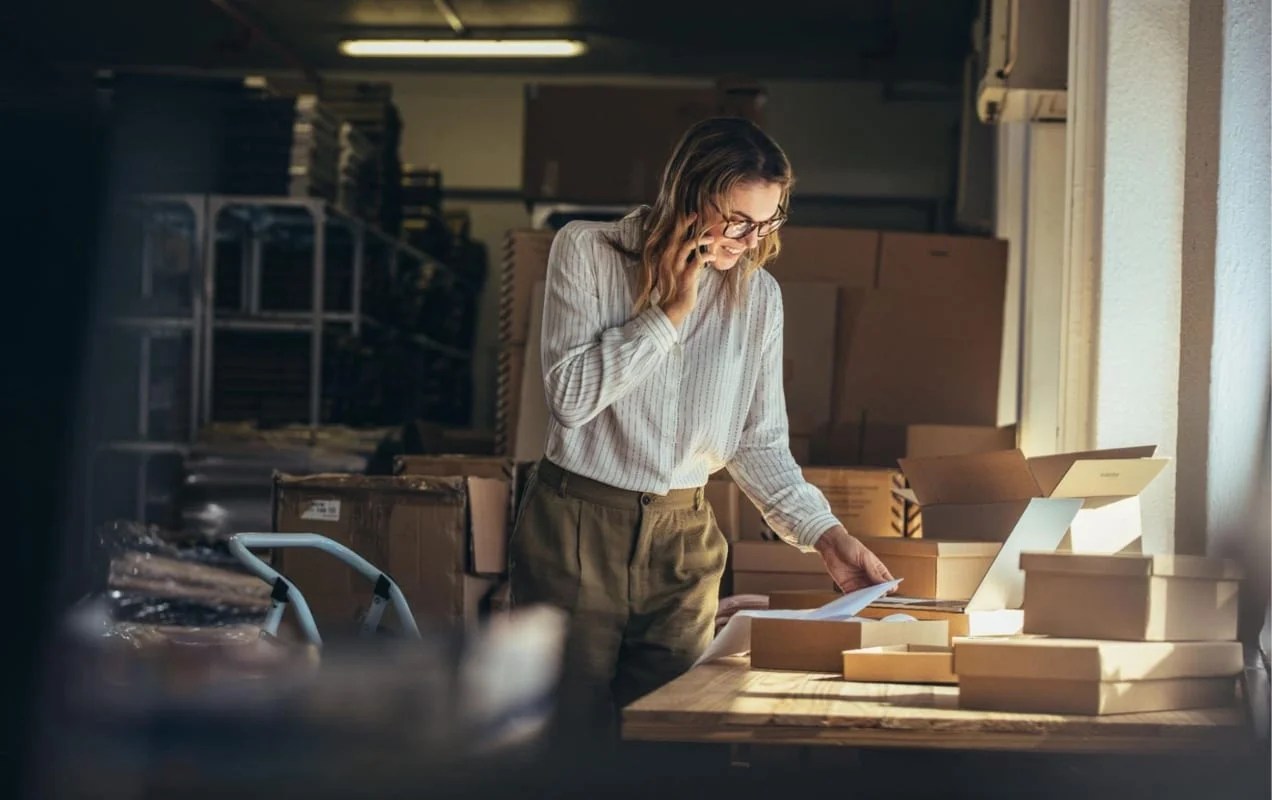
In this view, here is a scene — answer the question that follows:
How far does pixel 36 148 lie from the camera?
0.69 meters

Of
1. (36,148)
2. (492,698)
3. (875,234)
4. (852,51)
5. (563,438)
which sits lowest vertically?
(492,698)

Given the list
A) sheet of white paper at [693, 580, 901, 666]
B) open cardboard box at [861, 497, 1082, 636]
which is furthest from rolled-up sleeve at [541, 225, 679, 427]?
open cardboard box at [861, 497, 1082, 636]

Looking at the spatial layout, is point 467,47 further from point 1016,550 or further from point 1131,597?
point 1131,597

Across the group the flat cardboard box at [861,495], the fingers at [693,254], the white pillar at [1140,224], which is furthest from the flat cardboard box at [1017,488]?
the flat cardboard box at [861,495]

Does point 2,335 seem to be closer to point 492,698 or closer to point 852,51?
point 492,698

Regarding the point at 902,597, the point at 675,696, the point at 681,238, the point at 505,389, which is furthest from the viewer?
the point at 505,389

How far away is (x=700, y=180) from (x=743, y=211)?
3.0 inches

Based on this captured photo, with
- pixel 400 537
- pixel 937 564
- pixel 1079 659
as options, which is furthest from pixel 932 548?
pixel 400 537

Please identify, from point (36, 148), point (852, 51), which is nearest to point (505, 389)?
point (36, 148)

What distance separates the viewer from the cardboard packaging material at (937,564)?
7.96 feet

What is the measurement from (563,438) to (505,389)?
2.48 metres

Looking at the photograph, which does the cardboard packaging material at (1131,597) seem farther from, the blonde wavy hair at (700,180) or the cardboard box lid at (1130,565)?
the blonde wavy hair at (700,180)

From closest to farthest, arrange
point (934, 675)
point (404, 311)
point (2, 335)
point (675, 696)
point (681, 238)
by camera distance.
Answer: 1. point (2, 335)
2. point (675, 696)
3. point (934, 675)
4. point (681, 238)
5. point (404, 311)

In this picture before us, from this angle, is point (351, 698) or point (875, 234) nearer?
point (351, 698)
